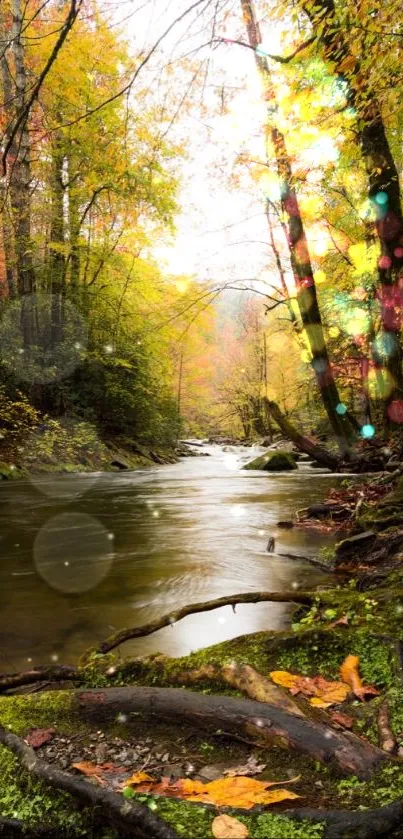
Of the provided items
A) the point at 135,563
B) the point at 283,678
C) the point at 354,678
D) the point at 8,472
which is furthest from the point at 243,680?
the point at 8,472

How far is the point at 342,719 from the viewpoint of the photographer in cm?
195

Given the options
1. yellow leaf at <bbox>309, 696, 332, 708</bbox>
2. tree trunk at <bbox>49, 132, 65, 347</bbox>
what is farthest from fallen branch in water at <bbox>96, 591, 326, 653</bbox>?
tree trunk at <bbox>49, 132, 65, 347</bbox>

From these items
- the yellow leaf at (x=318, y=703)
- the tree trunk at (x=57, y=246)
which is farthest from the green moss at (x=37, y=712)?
the tree trunk at (x=57, y=246)

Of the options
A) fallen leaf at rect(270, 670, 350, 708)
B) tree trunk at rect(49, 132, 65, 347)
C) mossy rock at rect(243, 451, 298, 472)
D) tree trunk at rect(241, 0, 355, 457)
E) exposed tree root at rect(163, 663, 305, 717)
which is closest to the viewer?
exposed tree root at rect(163, 663, 305, 717)

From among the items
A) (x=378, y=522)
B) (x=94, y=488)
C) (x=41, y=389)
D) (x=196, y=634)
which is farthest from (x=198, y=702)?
(x=41, y=389)

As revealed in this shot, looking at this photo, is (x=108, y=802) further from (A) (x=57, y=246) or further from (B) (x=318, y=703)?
(A) (x=57, y=246)

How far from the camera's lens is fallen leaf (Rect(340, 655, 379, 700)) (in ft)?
7.21

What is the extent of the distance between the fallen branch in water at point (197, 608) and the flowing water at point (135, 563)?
0.71 m

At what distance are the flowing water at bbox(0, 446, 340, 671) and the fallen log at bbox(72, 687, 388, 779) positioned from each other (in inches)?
65.7

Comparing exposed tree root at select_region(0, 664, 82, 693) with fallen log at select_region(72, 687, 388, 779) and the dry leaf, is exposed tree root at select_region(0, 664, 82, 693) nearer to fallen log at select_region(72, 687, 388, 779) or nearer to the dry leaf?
fallen log at select_region(72, 687, 388, 779)

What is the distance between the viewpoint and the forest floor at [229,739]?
1.42 m

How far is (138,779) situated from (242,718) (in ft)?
1.50

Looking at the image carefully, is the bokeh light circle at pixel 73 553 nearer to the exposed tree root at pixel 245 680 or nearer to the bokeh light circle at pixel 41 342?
the exposed tree root at pixel 245 680

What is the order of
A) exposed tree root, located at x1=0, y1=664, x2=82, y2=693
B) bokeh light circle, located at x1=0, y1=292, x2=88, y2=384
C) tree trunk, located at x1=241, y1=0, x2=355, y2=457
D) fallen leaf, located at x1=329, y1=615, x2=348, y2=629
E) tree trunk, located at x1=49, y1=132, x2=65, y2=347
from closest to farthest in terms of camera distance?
exposed tree root, located at x1=0, y1=664, x2=82, y2=693 → fallen leaf, located at x1=329, y1=615, x2=348, y2=629 → tree trunk, located at x1=241, y1=0, x2=355, y2=457 → bokeh light circle, located at x1=0, y1=292, x2=88, y2=384 → tree trunk, located at x1=49, y1=132, x2=65, y2=347
